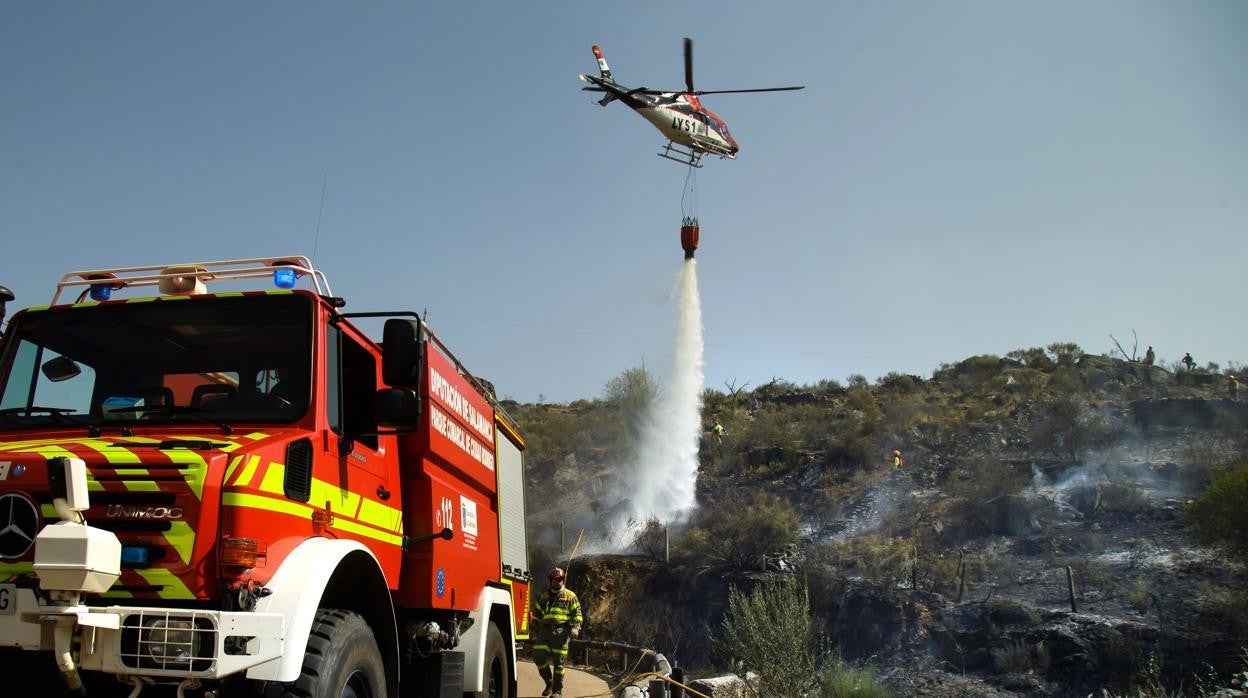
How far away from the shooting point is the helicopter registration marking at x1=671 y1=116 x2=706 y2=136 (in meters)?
33.2

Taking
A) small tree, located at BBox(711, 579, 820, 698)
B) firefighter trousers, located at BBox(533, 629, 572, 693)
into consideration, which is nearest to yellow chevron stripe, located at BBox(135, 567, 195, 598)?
firefighter trousers, located at BBox(533, 629, 572, 693)

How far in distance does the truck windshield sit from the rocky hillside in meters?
11.5

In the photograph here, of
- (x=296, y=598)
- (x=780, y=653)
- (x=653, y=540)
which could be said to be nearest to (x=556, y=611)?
(x=780, y=653)

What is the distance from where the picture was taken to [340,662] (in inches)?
174

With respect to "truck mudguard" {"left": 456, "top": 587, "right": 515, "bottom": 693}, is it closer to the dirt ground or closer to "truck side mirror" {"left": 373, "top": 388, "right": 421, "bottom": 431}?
"truck side mirror" {"left": 373, "top": 388, "right": 421, "bottom": 431}

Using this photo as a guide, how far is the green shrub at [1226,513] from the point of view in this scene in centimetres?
1870

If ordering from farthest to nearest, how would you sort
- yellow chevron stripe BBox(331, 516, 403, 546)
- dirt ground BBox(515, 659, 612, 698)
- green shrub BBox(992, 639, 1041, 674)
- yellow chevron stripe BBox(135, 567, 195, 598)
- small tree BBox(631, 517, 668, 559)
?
small tree BBox(631, 517, 668, 559), green shrub BBox(992, 639, 1041, 674), dirt ground BBox(515, 659, 612, 698), yellow chevron stripe BBox(331, 516, 403, 546), yellow chevron stripe BBox(135, 567, 195, 598)

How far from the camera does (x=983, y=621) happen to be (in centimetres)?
1894

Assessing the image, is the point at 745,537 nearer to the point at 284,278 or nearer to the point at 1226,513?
the point at 1226,513

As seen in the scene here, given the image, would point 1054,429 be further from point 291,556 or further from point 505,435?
point 291,556

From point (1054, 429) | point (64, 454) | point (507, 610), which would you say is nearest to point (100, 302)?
point (64, 454)

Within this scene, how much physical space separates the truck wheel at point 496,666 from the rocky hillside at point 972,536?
852 cm

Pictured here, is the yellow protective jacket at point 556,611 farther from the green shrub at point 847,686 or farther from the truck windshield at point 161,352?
the truck windshield at point 161,352

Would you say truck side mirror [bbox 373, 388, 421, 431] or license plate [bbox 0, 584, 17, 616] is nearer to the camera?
license plate [bbox 0, 584, 17, 616]
